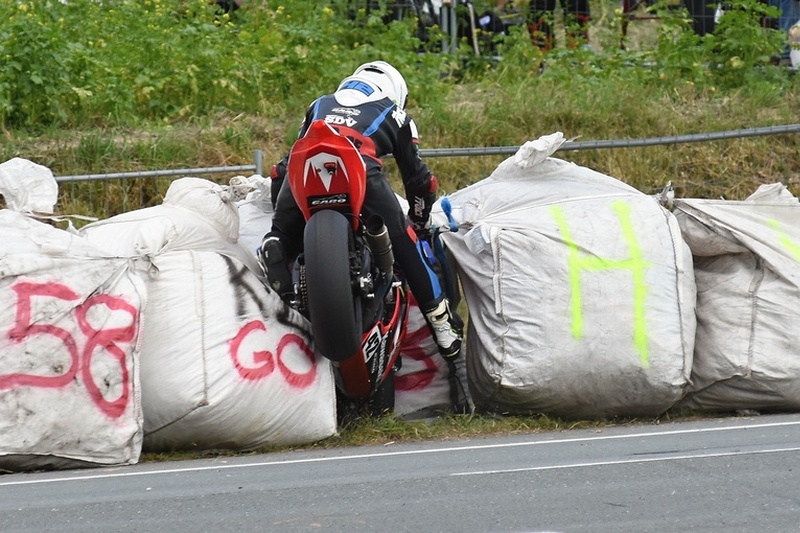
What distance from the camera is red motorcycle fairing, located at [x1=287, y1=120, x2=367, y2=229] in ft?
20.7

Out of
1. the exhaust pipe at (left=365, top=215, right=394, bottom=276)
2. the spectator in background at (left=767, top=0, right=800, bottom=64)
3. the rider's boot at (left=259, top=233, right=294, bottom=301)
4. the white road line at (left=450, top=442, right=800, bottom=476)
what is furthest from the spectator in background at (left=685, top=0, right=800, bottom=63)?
the white road line at (left=450, top=442, right=800, bottom=476)

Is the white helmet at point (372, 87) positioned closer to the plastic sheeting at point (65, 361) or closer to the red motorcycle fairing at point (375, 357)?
the red motorcycle fairing at point (375, 357)

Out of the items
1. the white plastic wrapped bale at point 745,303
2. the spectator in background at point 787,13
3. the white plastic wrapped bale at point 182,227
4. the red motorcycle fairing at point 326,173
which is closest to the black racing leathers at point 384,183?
the red motorcycle fairing at point 326,173

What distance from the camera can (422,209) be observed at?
7.15 meters

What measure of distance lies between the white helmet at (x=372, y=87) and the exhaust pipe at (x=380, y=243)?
2.39ft

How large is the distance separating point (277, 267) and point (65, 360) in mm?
1204

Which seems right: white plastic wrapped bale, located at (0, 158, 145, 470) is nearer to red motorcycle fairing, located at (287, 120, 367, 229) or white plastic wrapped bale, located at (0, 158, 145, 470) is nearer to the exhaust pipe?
red motorcycle fairing, located at (287, 120, 367, 229)

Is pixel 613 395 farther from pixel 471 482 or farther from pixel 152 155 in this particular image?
pixel 152 155

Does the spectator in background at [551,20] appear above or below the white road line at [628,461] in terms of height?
above

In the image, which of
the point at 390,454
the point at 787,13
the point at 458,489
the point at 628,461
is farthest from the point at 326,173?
the point at 787,13

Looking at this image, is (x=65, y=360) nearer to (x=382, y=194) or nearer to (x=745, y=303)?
(x=382, y=194)

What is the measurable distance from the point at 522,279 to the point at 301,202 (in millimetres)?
1250

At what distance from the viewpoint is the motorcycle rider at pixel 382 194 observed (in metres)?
6.75

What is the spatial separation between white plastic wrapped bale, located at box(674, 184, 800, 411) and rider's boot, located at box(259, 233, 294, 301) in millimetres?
2118
